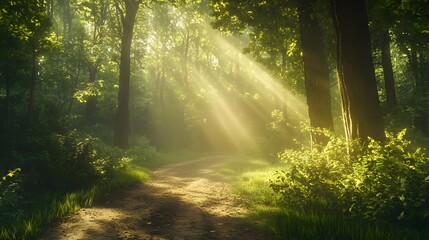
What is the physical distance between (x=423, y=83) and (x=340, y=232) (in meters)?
24.0

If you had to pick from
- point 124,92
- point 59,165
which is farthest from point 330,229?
point 124,92

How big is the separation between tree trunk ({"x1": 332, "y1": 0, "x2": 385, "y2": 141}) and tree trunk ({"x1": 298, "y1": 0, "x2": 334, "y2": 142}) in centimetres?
363

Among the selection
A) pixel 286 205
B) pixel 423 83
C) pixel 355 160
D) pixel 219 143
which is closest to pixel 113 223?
pixel 286 205

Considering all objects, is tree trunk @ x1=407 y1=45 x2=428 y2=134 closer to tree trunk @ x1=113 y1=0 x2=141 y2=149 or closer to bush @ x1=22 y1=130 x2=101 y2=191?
bush @ x1=22 y1=130 x2=101 y2=191

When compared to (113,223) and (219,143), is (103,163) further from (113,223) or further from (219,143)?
(219,143)

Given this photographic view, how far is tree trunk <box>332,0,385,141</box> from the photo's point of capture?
8.05 meters

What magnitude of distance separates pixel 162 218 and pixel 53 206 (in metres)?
2.76

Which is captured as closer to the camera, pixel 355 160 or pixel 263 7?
pixel 355 160

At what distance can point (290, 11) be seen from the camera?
1402 centimetres

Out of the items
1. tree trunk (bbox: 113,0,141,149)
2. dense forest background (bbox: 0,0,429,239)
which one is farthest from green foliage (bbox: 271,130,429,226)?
tree trunk (bbox: 113,0,141,149)

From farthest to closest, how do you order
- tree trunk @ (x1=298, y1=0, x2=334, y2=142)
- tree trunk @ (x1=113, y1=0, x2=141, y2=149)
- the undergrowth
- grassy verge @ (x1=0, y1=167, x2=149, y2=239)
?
tree trunk @ (x1=113, y1=0, x2=141, y2=149) < tree trunk @ (x1=298, y1=0, x2=334, y2=142) < grassy verge @ (x1=0, y1=167, x2=149, y2=239) < the undergrowth

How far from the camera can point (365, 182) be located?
670 cm

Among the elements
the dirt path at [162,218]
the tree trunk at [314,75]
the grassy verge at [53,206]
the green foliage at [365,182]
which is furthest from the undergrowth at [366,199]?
the grassy verge at [53,206]

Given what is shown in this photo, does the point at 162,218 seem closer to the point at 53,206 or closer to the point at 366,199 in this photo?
the point at 53,206
